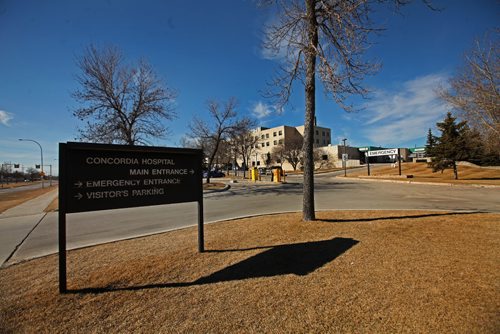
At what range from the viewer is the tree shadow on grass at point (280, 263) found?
3447 mm

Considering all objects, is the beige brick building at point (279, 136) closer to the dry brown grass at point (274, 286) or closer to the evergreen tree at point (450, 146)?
the evergreen tree at point (450, 146)

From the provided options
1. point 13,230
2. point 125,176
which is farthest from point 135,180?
point 13,230

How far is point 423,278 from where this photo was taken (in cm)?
325

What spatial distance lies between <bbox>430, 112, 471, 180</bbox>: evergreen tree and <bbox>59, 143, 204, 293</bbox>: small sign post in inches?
1359

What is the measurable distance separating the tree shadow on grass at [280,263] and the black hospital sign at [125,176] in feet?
4.50

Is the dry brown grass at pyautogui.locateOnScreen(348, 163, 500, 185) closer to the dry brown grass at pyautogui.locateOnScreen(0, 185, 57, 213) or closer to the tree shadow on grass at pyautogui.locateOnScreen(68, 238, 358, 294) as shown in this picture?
the tree shadow on grass at pyautogui.locateOnScreen(68, 238, 358, 294)

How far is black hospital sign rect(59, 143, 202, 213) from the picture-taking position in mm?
3561

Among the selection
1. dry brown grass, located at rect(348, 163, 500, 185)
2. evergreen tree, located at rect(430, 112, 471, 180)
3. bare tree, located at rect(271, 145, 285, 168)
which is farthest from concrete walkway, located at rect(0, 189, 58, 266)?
bare tree, located at rect(271, 145, 285, 168)

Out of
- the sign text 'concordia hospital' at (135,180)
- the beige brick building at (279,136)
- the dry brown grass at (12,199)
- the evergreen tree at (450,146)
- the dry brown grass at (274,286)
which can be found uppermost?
the beige brick building at (279,136)

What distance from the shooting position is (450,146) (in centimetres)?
2884

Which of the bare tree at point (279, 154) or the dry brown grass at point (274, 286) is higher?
the bare tree at point (279, 154)

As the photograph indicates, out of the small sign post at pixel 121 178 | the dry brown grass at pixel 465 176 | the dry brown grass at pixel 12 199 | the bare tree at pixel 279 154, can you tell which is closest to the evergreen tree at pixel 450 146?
the dry brown grass at pixel 465 176

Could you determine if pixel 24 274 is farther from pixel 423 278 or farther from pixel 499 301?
pixel 499 301

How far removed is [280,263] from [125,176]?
312cm
